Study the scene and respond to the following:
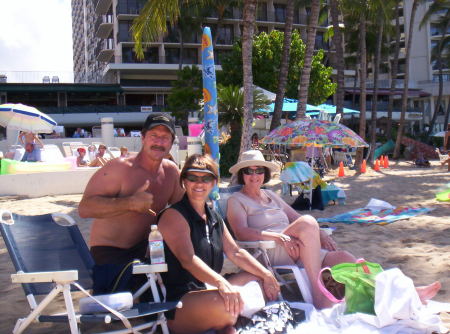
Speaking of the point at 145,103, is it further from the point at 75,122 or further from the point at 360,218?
the point at 360,218

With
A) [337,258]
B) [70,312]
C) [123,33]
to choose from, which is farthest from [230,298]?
[123,33]

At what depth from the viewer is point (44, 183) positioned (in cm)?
1124

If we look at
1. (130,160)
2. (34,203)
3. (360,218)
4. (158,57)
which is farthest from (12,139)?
(158,57)

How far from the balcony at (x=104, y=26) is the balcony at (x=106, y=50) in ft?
2.94

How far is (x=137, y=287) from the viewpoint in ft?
10.2

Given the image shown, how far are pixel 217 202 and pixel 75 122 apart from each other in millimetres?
36533

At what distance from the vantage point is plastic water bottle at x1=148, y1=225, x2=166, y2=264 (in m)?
2.86

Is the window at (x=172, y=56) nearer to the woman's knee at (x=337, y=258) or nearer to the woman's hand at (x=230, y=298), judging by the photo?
the woman's knee at (x=337, y=258)

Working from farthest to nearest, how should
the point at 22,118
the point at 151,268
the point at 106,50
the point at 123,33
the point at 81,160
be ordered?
the point at 106,50
the point at 123,33
the point at 22,118
the point at 81,160
the point at 151,268

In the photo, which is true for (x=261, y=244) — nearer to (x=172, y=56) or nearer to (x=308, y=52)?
(x=308, y=52)

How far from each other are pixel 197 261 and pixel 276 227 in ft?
4.12

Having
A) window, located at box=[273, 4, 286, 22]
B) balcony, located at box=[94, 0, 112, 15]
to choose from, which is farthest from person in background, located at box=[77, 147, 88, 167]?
balcony, located at box=[94, 0, 112, 15]

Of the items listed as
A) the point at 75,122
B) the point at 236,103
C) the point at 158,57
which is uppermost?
the point at 158,57

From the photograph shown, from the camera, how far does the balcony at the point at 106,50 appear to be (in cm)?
4594
